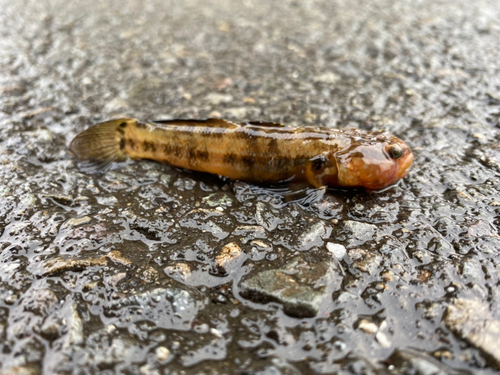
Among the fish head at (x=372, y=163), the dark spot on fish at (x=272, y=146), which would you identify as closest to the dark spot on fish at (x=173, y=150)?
the dark spot on fish at (x=272, y=146)

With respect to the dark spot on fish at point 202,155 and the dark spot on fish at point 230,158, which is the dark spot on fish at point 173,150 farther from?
the dark spot on fish at point 230,158

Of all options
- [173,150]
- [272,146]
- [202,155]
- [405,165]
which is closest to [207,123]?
[202,155]

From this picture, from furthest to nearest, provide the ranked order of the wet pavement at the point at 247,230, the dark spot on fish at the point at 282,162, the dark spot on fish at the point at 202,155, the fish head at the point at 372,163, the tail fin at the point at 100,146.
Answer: the tail fin at the point at 100,146, the dark spot on fish at the point at 202,155, the dark spot on fish at the point at 282,162, the fish head at the point at 372,163, the wet pavement at the point at 247,230

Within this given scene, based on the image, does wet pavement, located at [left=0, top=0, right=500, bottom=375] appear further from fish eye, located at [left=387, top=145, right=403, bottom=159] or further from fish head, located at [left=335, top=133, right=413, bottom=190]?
fish eye, located at [left=387, top=145, right=403, bottom=159]

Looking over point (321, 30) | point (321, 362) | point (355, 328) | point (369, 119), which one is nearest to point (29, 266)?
point (321, 362)

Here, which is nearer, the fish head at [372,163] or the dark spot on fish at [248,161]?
the fish head at [372,163]

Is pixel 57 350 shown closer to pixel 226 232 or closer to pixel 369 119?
pixel 226 232
